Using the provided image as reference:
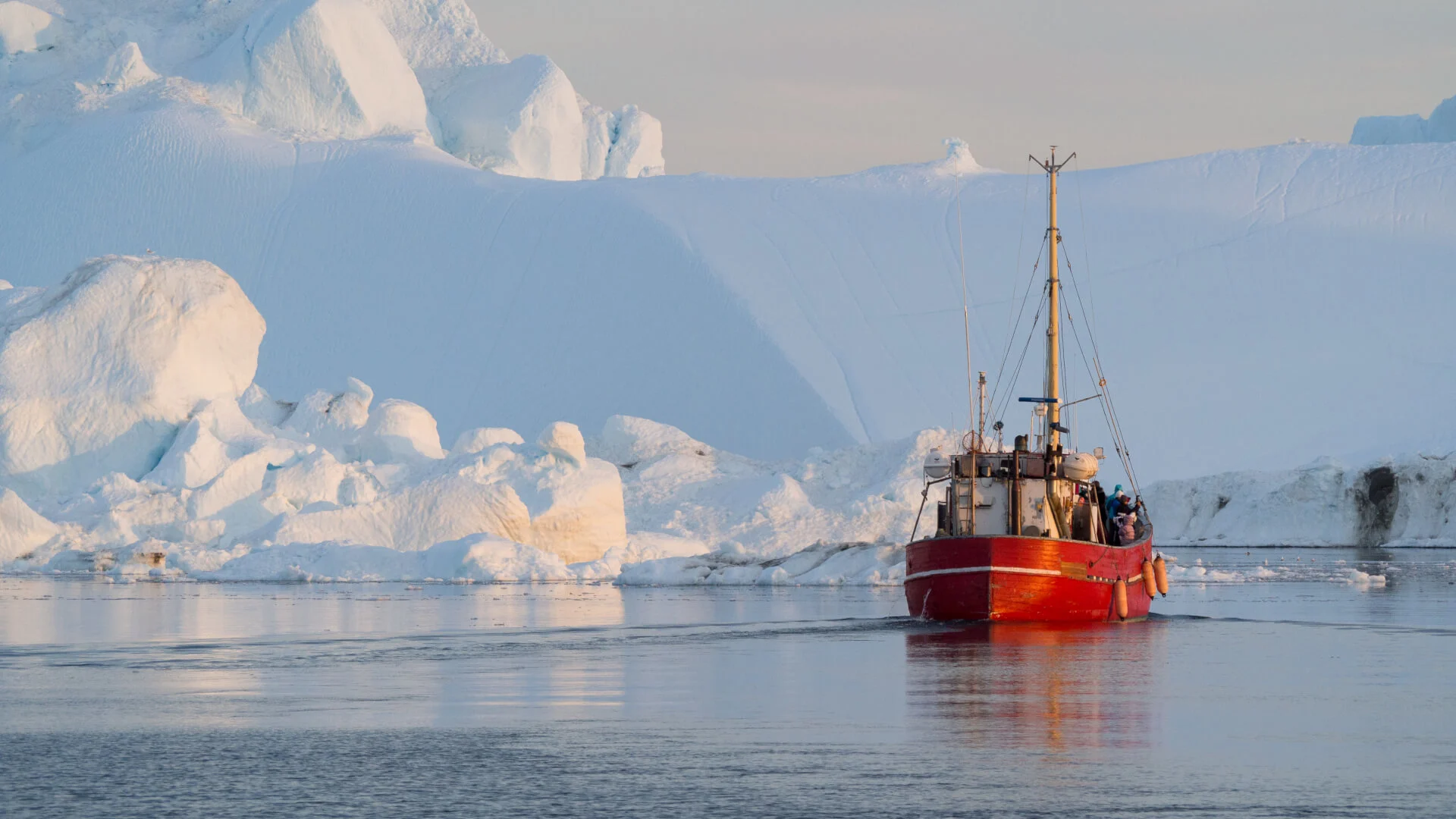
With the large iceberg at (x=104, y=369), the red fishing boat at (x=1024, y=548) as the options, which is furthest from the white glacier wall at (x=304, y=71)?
the red fishing boat at (x=1024, y=548)

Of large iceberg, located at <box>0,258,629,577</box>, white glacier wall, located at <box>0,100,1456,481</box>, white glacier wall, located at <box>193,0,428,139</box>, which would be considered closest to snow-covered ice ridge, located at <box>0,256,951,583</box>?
large iceberg, located at <box>0,258,629,577</box>

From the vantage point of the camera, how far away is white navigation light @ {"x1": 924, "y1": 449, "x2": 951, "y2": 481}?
19.8 metres

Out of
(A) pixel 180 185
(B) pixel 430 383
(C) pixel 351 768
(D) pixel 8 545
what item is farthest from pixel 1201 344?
(C) pixel 351 768

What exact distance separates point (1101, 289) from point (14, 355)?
35575 millimetres

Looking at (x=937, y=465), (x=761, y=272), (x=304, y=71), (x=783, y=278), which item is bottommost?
(x=937, y=465)

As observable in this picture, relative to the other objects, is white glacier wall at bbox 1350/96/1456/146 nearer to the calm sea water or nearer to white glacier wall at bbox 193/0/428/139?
white glacier wall at bbox 193/0/428/139

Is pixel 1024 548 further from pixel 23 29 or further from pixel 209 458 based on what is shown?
pixel 23 29

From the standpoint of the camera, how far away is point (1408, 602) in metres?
23.7

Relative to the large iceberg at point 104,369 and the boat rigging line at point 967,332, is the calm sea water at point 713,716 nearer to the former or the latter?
the boat rigging line at point 967,332

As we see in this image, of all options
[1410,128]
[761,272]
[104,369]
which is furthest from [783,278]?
[1410,128]

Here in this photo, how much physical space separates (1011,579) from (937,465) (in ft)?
5.77

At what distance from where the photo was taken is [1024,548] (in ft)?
60.8

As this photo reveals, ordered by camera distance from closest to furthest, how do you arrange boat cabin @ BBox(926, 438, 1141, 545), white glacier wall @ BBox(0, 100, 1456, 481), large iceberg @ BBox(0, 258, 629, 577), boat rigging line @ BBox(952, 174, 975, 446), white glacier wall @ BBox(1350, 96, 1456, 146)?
boat cabin @ BBox(926, 438, 1141, 545) → boat rigging line @ BBox(952, 174, 975, 446) → large iceberg @ BBox(0, 258, 629, 577) → white glacier wall @ BBox(0, 100, 1456, 481) → white glacier wall @ BBox(1350, 96, 1456, 146)

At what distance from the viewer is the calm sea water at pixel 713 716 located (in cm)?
796
